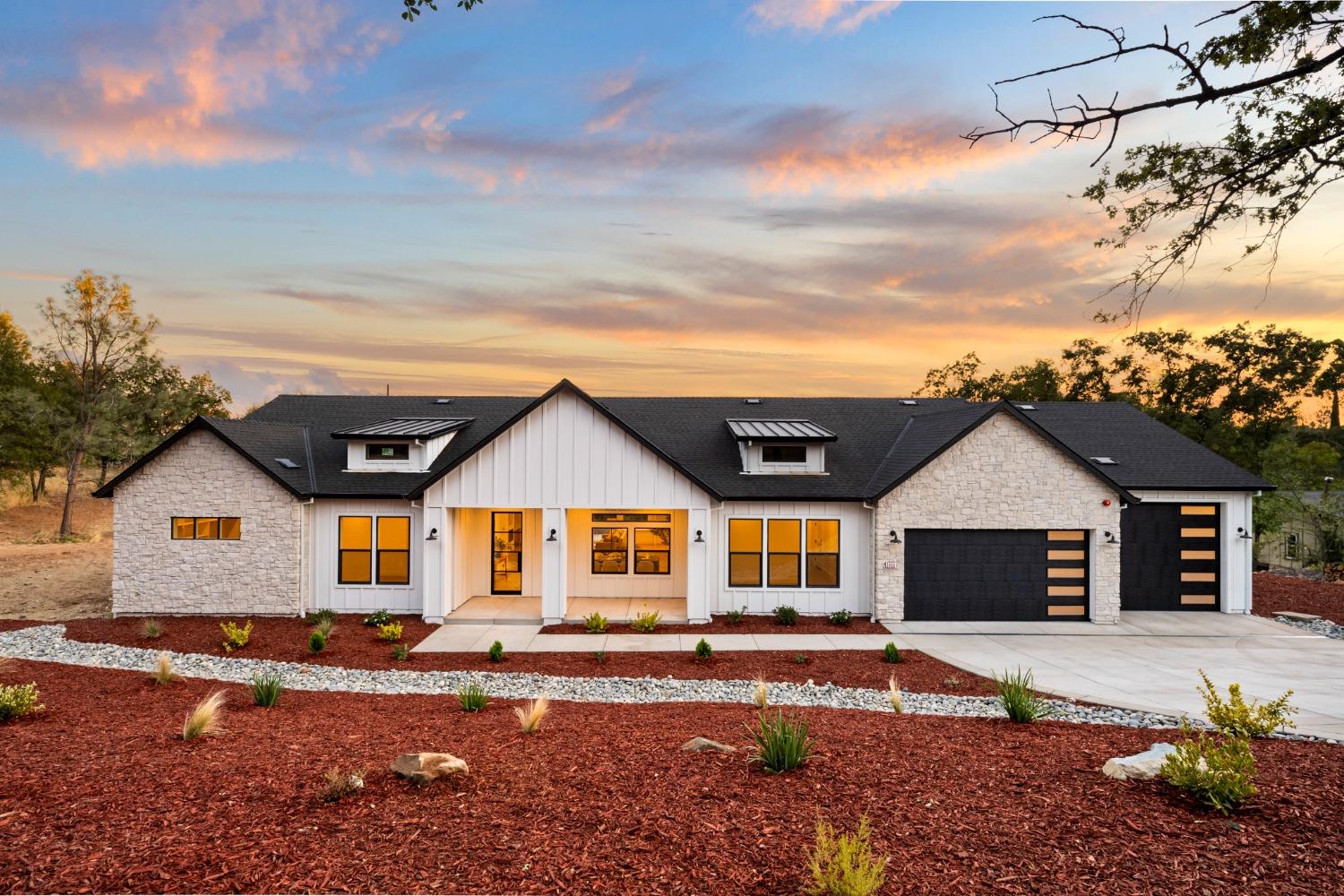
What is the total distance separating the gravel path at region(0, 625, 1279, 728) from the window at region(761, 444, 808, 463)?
7546 millimetres

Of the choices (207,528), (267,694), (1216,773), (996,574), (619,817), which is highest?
(207,528)

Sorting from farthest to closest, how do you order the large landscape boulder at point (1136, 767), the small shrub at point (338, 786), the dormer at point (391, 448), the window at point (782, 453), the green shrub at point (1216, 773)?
the window at point (782, 453) → the dormer at point (391, 448) → the large landscape boulder at point (1136, 767) → the small shrub at point (338, 786) → the green shrub at point (1216, 773)

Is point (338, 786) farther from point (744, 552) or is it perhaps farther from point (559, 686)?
point (744, 552)

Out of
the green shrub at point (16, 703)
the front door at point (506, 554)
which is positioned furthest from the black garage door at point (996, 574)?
the green shrub at point (16, 703)

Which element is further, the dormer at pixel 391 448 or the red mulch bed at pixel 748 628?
the dormer at pixel 391 448

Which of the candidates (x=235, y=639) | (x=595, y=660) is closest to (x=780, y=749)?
(x=595, y=660)

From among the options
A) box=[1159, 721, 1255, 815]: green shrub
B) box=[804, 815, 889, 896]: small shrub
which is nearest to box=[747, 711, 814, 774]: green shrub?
box=[804, 815, 889, 896]: small shrub

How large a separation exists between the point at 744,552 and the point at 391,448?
9.57 meters

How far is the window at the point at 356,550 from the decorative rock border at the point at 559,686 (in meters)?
4.11

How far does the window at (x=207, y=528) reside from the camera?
621 inches

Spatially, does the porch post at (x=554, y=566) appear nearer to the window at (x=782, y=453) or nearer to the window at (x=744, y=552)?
the window at (x=744, y=552)

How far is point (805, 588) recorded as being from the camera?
16.3m

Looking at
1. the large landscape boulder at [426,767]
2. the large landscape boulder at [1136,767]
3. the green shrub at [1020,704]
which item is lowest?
the green shrub at [1020,704]

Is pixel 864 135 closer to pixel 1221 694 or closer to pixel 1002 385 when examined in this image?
pixel 1221 694
